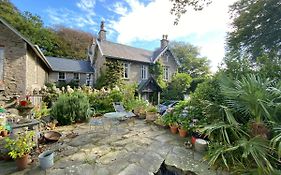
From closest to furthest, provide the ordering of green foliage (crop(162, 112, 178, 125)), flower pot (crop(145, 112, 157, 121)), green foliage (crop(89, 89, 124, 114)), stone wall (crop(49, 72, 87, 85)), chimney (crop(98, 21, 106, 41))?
green foliage (crop(162, 112, 178, 125))
flower pot (crop(145, 112, 157, 121))
green foliage (crop(89, 89, 124, 114))
stone wall (crop(49, 72, 87, 85))
chimney (crop(98, 21, 106, 41))

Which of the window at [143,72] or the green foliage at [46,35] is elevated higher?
the green foliage at [46,35]

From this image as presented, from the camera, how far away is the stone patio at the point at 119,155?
12.1ft

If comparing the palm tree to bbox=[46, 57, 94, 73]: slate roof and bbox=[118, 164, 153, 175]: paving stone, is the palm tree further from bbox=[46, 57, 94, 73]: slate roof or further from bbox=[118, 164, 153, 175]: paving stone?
bbox=[46, 57, 94, 73]: slate roof

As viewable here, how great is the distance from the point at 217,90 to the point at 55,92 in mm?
11225

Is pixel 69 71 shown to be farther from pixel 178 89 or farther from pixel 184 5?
pixel 184 5

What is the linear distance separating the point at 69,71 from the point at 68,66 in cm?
108

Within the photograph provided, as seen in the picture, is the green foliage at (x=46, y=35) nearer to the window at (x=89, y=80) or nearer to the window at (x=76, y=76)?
the window at (x=76, y=76)

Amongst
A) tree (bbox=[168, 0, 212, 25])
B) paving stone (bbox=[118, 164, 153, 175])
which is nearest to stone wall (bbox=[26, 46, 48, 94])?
tree (bbox=[168, 0, 212, 25])

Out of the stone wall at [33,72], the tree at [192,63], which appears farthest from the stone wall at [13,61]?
the tree at [192,63]

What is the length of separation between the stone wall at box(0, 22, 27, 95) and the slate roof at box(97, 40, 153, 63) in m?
7.45

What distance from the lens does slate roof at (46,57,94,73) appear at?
1814 centimetres

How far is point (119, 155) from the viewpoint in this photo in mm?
4383

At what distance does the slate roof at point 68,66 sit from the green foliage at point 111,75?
3.12m

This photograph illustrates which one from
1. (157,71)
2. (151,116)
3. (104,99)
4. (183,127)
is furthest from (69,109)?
(157,71)
